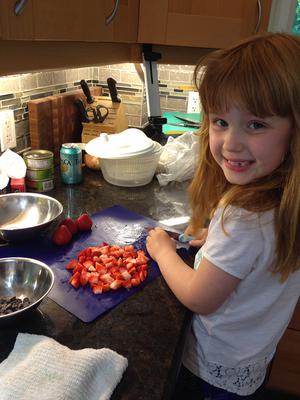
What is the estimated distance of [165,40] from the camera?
4.81 feet

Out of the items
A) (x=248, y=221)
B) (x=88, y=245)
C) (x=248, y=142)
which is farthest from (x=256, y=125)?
(x=88, y=245)

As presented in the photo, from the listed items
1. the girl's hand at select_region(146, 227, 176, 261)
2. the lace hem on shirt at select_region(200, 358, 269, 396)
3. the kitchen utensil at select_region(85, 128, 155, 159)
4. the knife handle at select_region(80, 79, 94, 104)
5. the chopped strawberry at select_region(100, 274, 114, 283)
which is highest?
the knife handle at select_region(80, 79, 94, 104)

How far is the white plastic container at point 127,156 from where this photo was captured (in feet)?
4.36

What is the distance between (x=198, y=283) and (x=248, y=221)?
16cm

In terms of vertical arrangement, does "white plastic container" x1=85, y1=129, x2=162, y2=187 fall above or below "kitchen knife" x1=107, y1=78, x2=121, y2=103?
below

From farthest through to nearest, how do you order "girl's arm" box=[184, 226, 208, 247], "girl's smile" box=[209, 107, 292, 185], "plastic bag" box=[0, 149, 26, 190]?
"plastic bag" box=[0, 149, 26, 190], "girl's arm" box=[184, 226, 208, 247], "girl's smile" box=[209, 107, 292, 185]

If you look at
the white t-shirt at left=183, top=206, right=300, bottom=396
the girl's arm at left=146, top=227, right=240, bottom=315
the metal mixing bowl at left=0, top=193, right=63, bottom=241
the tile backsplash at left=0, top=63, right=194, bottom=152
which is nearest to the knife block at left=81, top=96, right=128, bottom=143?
the tile backsplash at left=0, top=63, right=194, bottom=152

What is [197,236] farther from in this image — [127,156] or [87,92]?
[87,92]

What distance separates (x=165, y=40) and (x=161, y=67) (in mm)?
568

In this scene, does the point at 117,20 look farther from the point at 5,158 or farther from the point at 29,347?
the point at 29,347

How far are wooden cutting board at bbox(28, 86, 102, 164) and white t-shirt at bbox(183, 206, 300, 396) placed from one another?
936 mm

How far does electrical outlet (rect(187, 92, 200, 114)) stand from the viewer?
2.09 m

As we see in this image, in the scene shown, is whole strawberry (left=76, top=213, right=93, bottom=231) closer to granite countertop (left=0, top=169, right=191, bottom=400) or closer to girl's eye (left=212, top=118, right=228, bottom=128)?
granite countertop (left=0, top=169, right=191, bottom=400)

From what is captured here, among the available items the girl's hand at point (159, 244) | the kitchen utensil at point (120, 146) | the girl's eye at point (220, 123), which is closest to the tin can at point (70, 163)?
the kitchen utensil at point (120, 146)
